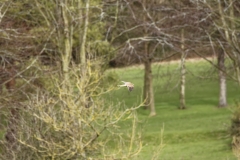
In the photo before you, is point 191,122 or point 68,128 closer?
point 68,128

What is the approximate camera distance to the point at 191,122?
3356 centimetres

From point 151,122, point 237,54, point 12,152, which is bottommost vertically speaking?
point 151,122

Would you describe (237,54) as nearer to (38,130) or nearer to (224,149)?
(224,149)

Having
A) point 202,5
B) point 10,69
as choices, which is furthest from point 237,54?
point 10,69

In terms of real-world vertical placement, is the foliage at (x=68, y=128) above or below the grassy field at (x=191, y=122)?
above

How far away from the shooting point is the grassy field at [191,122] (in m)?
25.8

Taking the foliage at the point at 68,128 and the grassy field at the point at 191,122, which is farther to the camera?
the grassy field at the point at 191,122

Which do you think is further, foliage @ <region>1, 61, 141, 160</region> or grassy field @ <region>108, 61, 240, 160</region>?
grassy field @ <region>108, 61, 240, 160</region>

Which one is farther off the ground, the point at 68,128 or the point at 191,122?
the point at 68,128

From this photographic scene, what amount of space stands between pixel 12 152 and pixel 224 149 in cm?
1358

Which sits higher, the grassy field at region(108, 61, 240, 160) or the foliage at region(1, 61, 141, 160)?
the foliage at region(1, 61, 141, 160)

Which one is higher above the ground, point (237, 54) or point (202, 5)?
point (202, 5)

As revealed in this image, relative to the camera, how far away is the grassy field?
1016 inches

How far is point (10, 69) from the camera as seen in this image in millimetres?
22406
